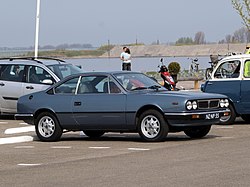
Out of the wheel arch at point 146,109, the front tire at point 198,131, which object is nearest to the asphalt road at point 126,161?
the front tire at point 198,131

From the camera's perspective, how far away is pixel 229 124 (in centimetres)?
2011

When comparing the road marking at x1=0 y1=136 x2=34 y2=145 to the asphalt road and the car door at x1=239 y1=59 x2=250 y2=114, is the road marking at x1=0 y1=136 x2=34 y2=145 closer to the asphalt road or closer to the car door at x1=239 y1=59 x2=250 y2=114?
the asphalt road

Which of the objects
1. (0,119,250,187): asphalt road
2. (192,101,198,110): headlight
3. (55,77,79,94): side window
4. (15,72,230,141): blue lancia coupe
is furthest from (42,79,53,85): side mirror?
(192,101,198,110): headlight

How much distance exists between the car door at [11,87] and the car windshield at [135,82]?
5.58 m

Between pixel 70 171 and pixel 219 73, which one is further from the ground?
pixel 219 73

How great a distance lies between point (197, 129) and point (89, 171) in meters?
4.95

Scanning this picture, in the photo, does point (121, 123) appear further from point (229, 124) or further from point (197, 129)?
point (229, 124)

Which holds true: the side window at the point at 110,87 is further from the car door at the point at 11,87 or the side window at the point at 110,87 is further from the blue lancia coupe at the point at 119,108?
the car door at the point at 11,87

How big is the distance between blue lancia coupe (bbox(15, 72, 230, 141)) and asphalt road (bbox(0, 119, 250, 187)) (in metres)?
0.31

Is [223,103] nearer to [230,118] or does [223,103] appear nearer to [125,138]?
[125,138]

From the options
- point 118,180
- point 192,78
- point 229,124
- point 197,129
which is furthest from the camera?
point 192,78

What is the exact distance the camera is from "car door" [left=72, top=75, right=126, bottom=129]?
16.3m

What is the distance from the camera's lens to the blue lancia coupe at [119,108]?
624 inches

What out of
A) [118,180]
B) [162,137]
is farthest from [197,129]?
[118,180]
